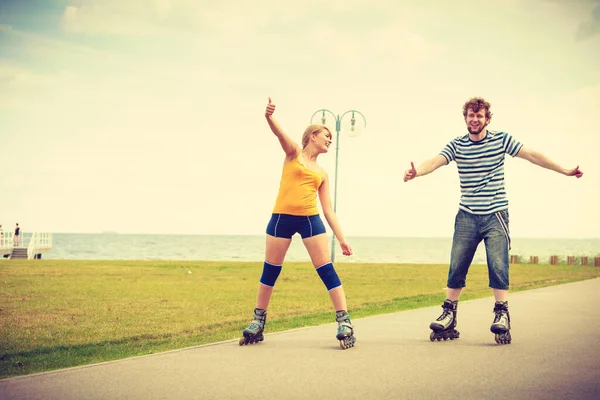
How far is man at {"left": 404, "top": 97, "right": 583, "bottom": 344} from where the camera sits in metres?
6.26

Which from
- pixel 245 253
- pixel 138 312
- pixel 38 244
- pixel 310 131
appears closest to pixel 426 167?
pixel 310 131

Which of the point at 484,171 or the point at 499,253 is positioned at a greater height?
the point at 484,171

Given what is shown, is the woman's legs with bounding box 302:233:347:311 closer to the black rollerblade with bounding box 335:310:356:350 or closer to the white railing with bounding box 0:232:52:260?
the black rollerblade with bounding box 335:310:356:350

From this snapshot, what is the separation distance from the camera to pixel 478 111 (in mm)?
6340

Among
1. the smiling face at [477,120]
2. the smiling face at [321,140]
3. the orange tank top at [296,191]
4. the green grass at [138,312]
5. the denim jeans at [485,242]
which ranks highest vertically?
the smiling face at [477,120]

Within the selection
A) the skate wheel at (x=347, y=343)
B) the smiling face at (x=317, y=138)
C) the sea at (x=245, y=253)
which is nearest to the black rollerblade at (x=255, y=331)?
the skate wheel at (x=347, y=343)

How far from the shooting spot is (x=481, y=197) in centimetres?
632

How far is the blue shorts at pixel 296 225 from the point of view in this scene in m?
5.89

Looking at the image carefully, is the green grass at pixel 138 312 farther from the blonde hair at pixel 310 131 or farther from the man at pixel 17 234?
the man at pixel 17 234

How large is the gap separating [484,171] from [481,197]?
0.85ft

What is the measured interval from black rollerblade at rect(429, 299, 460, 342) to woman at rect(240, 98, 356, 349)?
0.93m

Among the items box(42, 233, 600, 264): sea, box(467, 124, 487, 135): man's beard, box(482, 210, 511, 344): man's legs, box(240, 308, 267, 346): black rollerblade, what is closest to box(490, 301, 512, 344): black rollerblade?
box(482, 210, 511, 344): man's legs

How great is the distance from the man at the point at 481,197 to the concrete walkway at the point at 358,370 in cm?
46

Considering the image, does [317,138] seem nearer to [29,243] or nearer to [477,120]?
[477,120]
